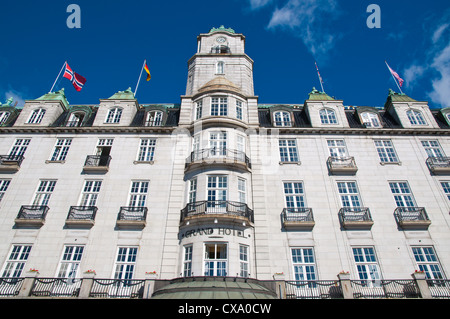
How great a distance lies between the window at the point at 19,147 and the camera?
24.4m

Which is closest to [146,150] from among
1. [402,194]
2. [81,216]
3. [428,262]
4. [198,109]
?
[198,109]

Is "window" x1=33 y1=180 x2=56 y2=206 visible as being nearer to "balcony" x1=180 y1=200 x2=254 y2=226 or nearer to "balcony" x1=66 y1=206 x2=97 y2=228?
"balcony" x1=66 y1=206 x2=97 y2=228

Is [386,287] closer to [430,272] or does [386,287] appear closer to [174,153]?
[430,272]

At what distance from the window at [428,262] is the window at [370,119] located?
1179cm

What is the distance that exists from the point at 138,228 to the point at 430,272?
20395mm

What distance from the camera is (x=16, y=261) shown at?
18828 mm

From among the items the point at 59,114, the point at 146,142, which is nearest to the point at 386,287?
the point at 146,142

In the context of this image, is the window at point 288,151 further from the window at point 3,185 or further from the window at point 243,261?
the window at point 3,185

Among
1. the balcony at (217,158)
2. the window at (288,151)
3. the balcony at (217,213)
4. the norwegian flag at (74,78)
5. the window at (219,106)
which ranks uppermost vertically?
the norwegian flag at (74,78)

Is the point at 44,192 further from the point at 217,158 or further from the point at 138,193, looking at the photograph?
the point at 217,158

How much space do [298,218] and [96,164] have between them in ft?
56.2

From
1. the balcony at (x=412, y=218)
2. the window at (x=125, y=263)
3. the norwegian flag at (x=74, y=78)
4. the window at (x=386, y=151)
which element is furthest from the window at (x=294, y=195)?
the norwegian flag at (x=74, y=78)
